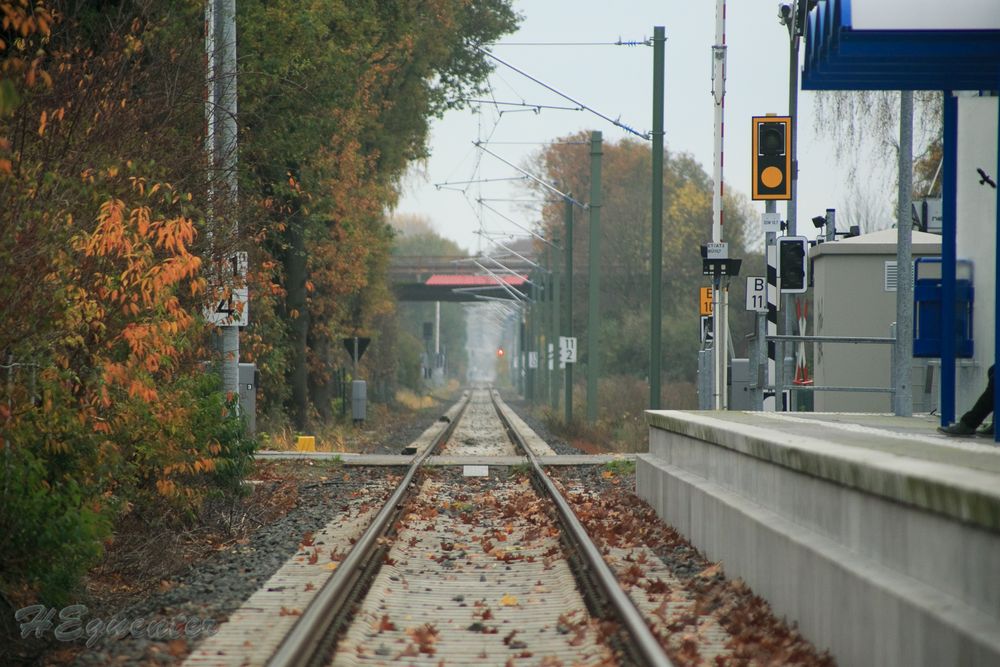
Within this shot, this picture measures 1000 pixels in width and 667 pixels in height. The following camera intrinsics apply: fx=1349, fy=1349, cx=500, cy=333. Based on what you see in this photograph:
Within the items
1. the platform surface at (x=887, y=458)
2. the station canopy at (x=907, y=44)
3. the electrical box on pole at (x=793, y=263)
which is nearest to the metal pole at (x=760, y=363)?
the electrical box on pole at (x=793, y=263)

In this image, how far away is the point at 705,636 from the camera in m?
7.80

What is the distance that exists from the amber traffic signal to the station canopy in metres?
Result: 6.26

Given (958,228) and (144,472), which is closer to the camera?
(144,472)

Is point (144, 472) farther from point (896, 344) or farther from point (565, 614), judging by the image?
point (896, 344)

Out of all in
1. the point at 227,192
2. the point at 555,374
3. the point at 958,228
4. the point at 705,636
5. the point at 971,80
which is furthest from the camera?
the point at 555,374

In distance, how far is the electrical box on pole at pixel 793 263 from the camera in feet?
60.4

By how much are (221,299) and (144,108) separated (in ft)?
10.5

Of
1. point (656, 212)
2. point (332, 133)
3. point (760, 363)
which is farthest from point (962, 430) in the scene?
point (332, 133)

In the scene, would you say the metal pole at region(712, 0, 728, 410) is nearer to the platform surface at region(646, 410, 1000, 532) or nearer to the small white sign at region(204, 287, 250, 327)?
the small white sign at region(204, 287, 250, 327)

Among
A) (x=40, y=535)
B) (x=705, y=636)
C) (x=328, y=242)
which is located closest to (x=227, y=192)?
(x=40, y=535)

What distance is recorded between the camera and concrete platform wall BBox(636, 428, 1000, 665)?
17.8ft

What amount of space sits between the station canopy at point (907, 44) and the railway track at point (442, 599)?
4494 millimetres

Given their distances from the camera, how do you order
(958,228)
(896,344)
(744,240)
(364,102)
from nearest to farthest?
1. (958,228)
2. (896,344)
3. (364,102)
4. (744,240)

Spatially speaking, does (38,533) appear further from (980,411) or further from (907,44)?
(907,44)
